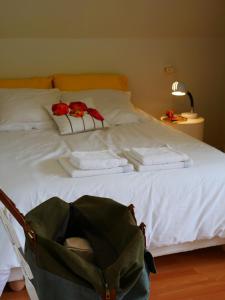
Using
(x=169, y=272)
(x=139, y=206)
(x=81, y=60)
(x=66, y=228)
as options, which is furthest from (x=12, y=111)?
(x=66, y=228)

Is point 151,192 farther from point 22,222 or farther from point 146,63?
point 146,63

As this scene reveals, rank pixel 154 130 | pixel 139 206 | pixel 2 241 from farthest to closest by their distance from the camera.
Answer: pixel 154 130 < pixel 139 206 < pixel 2 241

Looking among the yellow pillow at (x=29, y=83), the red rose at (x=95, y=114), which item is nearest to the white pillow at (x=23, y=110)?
the yellow pillow at (x=29, y=83)

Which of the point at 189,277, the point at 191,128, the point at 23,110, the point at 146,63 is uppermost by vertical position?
the point at 146,63

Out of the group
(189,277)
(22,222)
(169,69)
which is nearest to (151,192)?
(189,277)

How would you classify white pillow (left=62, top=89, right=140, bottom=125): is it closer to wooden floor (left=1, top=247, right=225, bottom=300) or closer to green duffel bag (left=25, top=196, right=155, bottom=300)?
wooden floor (left=1, top=247, right=225, bottom=300)

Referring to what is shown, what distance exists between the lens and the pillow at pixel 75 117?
113 inches

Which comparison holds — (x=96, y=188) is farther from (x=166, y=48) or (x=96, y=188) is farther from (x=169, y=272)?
(x=166, y=48)

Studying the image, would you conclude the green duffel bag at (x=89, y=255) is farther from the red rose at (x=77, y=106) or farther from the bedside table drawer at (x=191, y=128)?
the bedside table drawer at (x=191, y=128)

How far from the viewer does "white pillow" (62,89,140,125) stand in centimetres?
315

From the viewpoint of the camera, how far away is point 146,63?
3.84m

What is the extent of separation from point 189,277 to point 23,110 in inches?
68.2

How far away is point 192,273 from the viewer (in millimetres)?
2189

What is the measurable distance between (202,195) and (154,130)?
95cm
